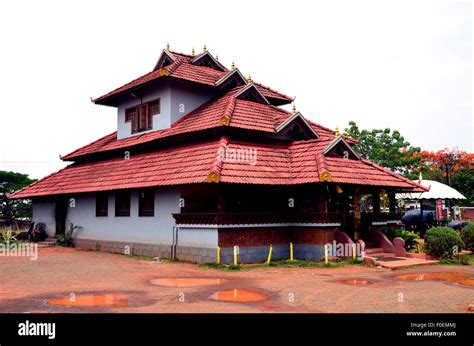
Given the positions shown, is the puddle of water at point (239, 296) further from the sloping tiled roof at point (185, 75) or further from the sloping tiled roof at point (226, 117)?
the sloping tiled roof at point (185, 75)

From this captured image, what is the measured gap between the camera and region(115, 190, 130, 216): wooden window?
2045 cm

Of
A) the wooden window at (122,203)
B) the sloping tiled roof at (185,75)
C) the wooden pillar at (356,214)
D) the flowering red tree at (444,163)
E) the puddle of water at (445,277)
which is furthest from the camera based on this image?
the flowering red tree at (444,163)

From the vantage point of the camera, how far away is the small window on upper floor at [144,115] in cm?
2184

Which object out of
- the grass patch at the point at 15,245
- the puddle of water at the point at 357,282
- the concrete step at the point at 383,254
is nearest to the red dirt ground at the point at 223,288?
the puddle of water at the point at 357,282

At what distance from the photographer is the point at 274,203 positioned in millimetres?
17312

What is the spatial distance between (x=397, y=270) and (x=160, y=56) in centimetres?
1642

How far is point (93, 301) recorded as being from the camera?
9414 mm

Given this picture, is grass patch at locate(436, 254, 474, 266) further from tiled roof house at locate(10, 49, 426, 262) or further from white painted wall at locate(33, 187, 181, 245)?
white painted wall at locate(33, 187, 181, 245)

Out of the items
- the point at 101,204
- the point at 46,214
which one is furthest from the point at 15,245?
the point at 101,204

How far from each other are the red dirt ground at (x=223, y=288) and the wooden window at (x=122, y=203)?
13.8 ft

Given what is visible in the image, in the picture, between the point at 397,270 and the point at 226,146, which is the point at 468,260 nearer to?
the point at 397,270

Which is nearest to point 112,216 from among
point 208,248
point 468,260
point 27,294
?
point 208,248

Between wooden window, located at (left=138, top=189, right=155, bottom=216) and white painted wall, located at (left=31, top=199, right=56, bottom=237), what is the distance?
950 cm

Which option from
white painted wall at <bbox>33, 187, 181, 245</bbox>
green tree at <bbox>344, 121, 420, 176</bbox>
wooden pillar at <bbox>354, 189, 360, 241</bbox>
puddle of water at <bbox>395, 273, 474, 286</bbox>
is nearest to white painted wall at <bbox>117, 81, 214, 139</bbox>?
white painted wall at <bbox>33, 187, 181, 245</bbox>
